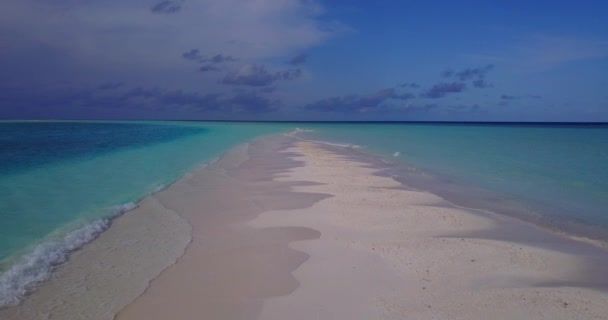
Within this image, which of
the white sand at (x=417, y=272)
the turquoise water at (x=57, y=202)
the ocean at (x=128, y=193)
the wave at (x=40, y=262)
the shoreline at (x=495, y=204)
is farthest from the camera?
the shoreline at (x=495, y=204)

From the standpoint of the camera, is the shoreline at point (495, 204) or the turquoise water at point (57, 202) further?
the shoreline at point (495, 204)

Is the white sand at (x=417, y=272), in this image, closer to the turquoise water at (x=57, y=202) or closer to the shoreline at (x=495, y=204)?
the shoreline at (x=495, y=204)

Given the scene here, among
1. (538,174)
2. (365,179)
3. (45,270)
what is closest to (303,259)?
(45,270)

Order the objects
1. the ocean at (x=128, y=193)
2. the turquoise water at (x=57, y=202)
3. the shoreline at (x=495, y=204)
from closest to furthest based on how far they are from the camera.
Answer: the turquoise water at (x=57, y=202)
the ocean at (x=128, y=193)
the shoreline at (x=495, y=204)

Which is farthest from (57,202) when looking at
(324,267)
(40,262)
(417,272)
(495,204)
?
(495,204)

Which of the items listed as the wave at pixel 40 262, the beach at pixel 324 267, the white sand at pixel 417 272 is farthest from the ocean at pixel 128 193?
the white sand at pixel 417 272

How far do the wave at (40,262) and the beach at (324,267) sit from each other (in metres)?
0.17

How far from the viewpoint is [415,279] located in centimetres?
556

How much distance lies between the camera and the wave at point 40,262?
5137mm

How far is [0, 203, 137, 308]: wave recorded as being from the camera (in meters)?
5.14

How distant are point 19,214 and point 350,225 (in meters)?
6.49

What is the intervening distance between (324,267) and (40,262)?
3.84 meters

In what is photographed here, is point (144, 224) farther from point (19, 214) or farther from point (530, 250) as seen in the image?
point (530, 250)

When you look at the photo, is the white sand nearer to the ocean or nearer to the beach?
the beach
